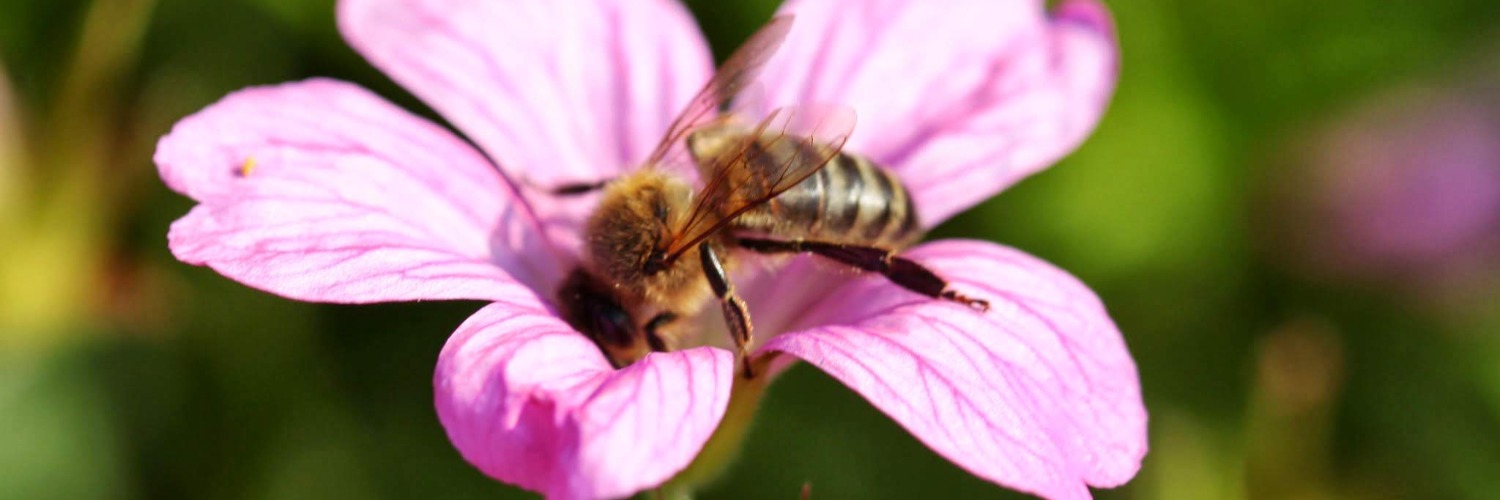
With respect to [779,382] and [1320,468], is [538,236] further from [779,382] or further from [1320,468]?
[1320,468]

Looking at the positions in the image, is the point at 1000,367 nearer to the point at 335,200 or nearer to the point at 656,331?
the point at 656,331

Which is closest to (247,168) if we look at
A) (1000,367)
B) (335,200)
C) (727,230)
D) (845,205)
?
(335,200)

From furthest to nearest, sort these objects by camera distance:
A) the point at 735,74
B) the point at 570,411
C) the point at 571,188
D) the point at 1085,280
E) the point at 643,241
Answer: the point at 1085,280, the point at 571,188, the point at 735,74, the point at 643,241, the point at 570,411

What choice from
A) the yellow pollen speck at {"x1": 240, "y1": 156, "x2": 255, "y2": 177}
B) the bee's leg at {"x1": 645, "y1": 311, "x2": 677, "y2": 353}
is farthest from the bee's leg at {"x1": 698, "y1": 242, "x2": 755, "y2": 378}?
the yellow pollen speck at {"x1": 240, "y1": 156, "x2": 255, "y2": 177}

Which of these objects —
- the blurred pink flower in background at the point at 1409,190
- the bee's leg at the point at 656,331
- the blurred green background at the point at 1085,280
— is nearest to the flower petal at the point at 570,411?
the bee's leg at the point at 656,331

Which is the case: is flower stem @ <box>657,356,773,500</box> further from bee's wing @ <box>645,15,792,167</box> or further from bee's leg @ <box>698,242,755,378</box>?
bee's wing @ <box>645,15,792,167</box>

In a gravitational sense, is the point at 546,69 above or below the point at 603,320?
Result: above

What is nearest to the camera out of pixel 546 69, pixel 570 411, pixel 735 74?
pixel 570 411
